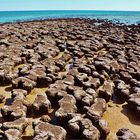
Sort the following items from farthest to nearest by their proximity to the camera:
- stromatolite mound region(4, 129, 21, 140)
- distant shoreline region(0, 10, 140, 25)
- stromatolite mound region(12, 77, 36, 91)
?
distant shoreline region(0, 10, 140, 25) → stromatolite mound region(12, 77, 36, 91) → stromatolite mound region(4, 129, 21, 140)

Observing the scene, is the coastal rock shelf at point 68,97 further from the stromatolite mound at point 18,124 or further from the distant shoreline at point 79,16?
the distant shoreline at point 79,16

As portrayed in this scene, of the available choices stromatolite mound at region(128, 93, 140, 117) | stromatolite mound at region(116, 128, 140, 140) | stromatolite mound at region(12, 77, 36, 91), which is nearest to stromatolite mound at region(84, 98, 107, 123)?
stromatolite mound at region(116, 128, 140, 140)

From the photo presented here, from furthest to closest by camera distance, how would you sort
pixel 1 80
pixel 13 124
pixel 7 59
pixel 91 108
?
1. pixel 7 59
2. pixel 1 80
3. pixel 91 108
4. pixel 13 124

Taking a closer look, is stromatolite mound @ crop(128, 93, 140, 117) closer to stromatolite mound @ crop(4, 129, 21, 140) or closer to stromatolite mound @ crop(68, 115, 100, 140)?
stromatolite mound @ crop(68, 115, 100, 140)

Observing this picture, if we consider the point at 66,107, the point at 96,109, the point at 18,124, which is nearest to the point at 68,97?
the point at 66,107

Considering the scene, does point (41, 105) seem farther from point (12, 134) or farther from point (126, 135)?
point (126, 135)

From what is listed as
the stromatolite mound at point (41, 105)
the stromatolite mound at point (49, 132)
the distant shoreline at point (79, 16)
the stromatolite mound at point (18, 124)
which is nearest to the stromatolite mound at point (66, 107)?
the stromatolite mound at point (41, 105)

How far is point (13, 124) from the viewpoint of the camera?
5348 millimetres

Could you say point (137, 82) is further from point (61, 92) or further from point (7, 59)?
point (7, 59)

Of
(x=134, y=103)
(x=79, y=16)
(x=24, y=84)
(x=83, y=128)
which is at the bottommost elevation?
(x=79, y=16)

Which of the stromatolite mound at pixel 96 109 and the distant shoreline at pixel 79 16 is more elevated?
the stromatolite mound at pixel 96 109

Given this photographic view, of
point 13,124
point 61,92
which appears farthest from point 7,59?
point 13,124

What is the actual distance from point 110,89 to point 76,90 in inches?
38.5

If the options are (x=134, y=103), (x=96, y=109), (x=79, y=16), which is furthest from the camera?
(x=79, y=16)
